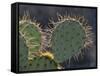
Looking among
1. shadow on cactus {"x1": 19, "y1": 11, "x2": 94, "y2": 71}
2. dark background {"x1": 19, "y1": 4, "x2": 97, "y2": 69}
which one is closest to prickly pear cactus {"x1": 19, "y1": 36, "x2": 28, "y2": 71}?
shadow on cactus {"x1": 19, "y1": 11, "x2": 94, "y2": 71}

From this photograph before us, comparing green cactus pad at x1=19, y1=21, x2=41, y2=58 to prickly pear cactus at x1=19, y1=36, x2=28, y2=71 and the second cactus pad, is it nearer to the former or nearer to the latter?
prickly pear cactus at x1=19, y1=36, x2=28, y2=71

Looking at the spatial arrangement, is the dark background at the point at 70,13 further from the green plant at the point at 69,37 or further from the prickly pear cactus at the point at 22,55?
the prickly pear cactus at the point at 22,55

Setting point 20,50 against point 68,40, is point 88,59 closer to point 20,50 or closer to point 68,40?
point 68,40

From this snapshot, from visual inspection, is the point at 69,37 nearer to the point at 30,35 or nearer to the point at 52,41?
the point at 52,41

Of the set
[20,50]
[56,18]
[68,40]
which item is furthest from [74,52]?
[20,50]

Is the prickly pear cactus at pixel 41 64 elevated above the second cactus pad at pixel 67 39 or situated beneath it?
situated beneath

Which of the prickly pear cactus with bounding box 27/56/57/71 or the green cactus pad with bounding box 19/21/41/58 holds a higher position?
the green cactus pad with bounding box 19/21/41/58

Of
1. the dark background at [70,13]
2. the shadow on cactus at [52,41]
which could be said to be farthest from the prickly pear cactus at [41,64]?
the dark background at [70,13]
